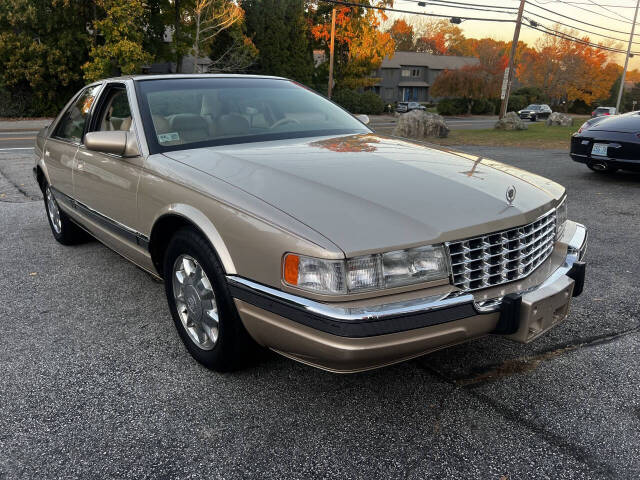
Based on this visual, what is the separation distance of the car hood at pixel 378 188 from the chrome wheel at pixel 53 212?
2481mm

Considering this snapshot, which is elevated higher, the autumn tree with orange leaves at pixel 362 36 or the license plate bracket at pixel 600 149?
the autumn tree with orange leaves at pixel 362 36

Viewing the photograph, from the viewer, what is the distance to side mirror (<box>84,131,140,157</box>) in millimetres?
3062

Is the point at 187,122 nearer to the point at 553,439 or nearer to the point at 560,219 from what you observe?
the point at 560,219

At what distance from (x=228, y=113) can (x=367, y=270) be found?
181 centimetres

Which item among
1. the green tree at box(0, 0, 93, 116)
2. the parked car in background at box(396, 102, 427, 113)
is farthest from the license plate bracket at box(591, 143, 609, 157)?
the parked car in background at box(396, 102, 427, 113)

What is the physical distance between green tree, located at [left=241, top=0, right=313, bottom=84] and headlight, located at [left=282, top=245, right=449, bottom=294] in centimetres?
3614

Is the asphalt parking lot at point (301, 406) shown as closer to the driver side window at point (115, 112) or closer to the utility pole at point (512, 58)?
the driver side window at point (115, 112)

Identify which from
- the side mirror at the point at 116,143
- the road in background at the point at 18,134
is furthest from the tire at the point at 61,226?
the road in background at the point at 18,134

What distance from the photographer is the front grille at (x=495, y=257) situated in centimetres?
216

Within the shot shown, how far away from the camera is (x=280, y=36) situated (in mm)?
37562

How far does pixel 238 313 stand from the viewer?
2328 millimetres

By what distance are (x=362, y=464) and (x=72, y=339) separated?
1954mm

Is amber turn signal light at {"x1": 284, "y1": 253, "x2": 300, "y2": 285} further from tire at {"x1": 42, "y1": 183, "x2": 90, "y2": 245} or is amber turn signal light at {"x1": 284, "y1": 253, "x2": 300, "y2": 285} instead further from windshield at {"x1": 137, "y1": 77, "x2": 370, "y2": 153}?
tire at {"x1": 42, "y1": 183, "x2": 90, "y2": 245}

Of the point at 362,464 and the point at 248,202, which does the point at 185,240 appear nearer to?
the point at 248,202
